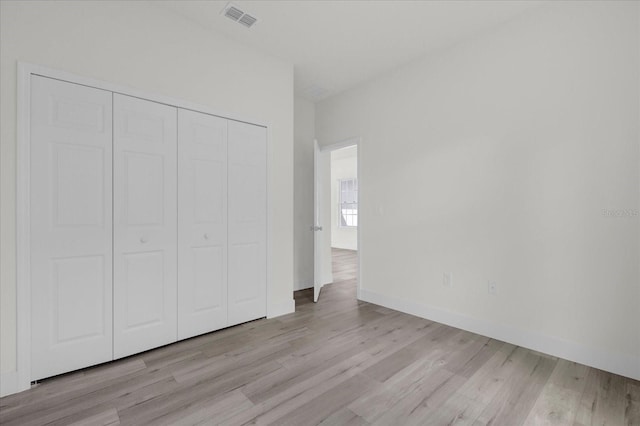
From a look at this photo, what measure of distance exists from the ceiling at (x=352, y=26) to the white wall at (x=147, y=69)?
0.22 metres

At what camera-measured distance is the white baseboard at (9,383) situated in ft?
6.05

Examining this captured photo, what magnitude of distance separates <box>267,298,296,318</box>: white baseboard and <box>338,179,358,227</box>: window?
583cm

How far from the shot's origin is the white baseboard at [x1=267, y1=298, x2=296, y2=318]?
10.6ft

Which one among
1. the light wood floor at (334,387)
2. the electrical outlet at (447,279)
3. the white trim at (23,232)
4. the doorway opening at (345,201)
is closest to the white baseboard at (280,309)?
the light wood floor at (334,387)

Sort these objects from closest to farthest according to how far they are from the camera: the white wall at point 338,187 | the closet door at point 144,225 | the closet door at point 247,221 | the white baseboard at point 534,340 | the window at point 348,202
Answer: the white baseboard at point 534,340 < the closet door at point 144,225 < the closet door at point 247,221 < the white wall at point 338,187 < the window at point 348,202

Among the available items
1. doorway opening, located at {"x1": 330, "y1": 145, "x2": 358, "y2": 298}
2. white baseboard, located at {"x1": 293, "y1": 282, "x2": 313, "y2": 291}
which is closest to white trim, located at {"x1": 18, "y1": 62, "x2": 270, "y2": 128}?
white baseboard, located at {"x1": 293, "y1": 282, "x2": 313, "y2": 291}

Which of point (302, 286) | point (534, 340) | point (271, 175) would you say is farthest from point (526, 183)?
point (302, 286)

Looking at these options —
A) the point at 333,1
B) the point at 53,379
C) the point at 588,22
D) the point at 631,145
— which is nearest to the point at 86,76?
the point at 333,1

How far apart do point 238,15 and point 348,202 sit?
7.07m

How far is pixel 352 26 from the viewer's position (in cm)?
279

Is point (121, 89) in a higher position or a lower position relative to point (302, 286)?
higher

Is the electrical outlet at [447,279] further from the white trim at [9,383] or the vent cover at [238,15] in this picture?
the white trim at [9,383]

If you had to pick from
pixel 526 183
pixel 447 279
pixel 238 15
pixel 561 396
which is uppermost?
pixel 238 15

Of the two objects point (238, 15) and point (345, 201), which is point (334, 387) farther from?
point (345, 201)
